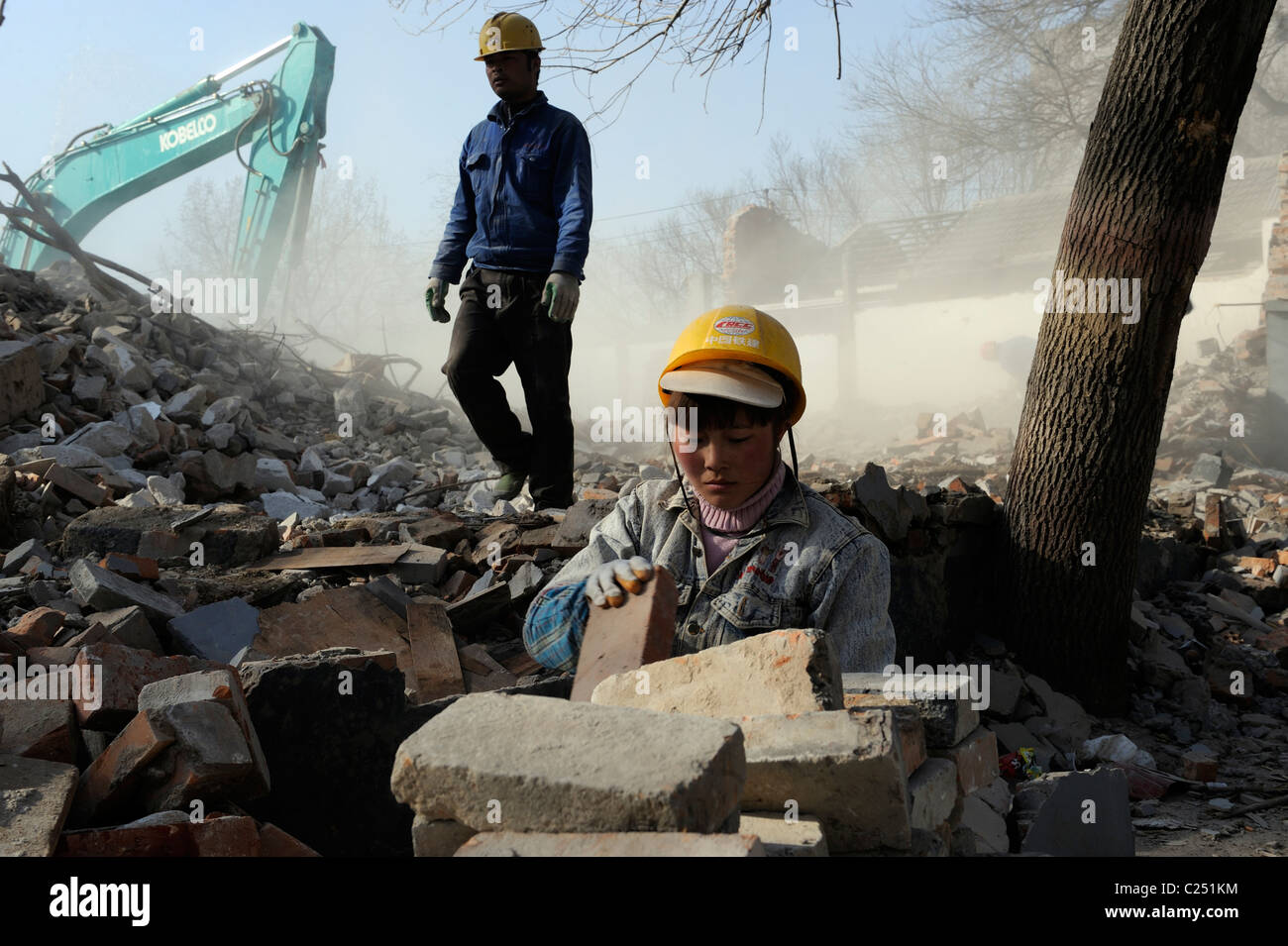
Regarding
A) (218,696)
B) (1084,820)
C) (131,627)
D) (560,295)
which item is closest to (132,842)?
(218,696)

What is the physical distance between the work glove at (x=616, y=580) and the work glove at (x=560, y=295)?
303cm

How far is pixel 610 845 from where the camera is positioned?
1488 millimetres

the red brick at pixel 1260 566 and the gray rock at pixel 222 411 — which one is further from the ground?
the gray rock at pixel 222 411

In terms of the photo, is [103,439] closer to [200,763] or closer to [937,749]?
[200,763]

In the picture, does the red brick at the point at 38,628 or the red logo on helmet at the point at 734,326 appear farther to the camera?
the red brick at the point at 38,628

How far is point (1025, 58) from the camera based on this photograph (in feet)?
86.6

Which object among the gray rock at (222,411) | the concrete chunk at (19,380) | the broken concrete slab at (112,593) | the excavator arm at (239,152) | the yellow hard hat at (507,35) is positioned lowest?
the broken concrete slab at (112,593)

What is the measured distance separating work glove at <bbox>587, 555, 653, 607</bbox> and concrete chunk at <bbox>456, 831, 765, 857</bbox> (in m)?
0.88

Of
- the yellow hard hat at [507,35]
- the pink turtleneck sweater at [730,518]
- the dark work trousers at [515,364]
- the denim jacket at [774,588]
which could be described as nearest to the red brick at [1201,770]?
the denim jacket at [774,588]

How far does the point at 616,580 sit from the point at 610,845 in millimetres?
1022

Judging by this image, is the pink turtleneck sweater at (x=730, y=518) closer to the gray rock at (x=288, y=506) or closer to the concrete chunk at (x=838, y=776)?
the concrete chunk at (x=838, y=776)

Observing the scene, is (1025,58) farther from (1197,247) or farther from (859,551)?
(859,551)

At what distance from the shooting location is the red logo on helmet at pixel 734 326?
2.62 meters

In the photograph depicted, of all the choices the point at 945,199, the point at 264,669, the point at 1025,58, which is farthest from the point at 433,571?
the point at 945,199
